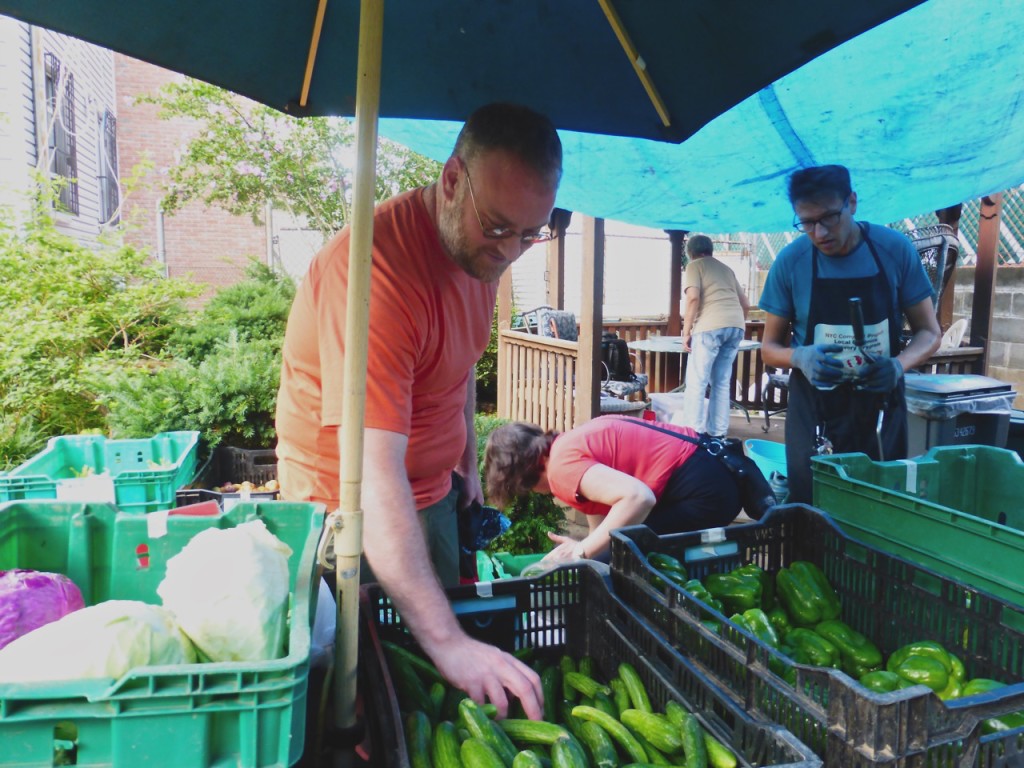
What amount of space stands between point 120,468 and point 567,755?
13.5ft

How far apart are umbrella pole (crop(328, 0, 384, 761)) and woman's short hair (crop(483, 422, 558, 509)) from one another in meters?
2.24

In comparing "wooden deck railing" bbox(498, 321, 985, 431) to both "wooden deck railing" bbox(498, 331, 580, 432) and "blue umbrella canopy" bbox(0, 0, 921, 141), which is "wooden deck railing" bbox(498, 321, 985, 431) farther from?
"blue umbrella canopy" bbox(0, 0, 921, 141)

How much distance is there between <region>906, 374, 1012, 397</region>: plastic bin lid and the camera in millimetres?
4793

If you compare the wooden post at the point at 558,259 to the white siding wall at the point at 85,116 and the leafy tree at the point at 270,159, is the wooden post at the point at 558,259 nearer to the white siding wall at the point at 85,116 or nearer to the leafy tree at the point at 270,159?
the leafy tree at the point at 270,159

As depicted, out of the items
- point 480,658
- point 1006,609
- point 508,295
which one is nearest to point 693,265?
point 508,295

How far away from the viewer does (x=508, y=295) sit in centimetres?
913

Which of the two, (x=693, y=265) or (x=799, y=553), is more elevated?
(x=693, y=265)

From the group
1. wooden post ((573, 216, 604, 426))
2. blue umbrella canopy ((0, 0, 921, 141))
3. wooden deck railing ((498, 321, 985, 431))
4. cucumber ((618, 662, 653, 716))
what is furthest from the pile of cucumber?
wooden deck railing ((498, 321, 985, 431))

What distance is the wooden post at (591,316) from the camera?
241 inches

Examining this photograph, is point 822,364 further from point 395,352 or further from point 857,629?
point 395,352

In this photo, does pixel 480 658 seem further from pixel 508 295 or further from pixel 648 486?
pixel 508 295

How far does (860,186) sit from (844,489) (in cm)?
306

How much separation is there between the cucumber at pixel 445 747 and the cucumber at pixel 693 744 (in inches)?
16.4

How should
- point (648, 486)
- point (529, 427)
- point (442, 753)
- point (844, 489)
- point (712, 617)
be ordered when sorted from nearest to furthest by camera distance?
point (442, 753) → point (712, 617) → point (844, 489) → point (648, 486) → point (529, 427)
